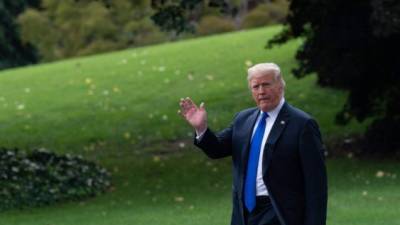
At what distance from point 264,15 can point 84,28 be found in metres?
8.23

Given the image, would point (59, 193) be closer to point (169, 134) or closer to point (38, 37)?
point (169, 134)

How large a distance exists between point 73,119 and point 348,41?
308 inches

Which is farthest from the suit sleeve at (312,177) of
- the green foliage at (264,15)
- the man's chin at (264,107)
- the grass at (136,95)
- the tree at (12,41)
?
the tree at (12,41)

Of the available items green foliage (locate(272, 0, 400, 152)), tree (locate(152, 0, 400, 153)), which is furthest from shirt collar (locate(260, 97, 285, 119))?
green foliage (locate(272, 0, 400, 152))

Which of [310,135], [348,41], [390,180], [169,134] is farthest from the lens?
[169,134]

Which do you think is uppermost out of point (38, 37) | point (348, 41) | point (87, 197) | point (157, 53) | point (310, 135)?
point (310, 135)

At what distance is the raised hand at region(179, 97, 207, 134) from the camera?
6.27m

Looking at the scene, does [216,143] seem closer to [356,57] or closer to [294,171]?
[294,171]

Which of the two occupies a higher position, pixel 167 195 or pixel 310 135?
pixel 310 135

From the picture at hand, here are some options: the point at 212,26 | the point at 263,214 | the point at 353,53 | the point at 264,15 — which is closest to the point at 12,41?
the point at 212,26

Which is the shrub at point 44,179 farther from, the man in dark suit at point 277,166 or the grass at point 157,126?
the man in dark suit at point 277,166

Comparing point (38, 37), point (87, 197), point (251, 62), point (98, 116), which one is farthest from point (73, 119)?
point (38, 37)

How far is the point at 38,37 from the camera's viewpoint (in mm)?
46500

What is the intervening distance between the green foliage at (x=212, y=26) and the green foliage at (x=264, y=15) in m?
0.88
